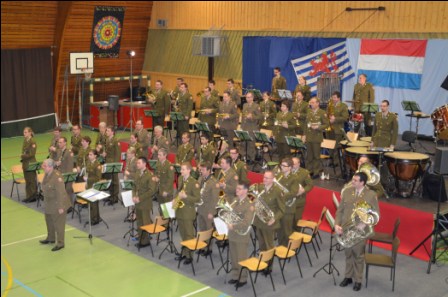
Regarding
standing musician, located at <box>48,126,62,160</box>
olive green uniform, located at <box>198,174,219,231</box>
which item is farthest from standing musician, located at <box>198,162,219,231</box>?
standing musician, located at <box>48,126,62,160</box>

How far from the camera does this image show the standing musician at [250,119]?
15.8 meters

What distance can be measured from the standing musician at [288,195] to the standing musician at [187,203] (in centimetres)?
179

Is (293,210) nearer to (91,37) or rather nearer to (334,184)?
(334,184)

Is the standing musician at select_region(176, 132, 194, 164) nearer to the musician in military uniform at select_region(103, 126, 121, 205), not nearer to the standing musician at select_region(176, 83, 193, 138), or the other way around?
the musician in military uniform at select_region(103, 126, 121, 205)

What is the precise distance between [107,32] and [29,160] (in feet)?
39.8

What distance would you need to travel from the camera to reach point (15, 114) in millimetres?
24484

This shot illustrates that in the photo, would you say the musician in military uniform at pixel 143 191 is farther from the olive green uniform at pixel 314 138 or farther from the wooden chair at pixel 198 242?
the olive green uniform at pixel 314 138

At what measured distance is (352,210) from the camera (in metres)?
9.41

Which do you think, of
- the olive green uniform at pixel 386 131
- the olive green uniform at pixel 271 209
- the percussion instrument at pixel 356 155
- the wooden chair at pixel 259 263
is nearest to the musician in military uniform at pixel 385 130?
the olive green uniform at pixel 386 131

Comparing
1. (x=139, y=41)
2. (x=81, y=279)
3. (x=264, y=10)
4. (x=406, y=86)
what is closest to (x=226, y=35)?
(x=264, y=10)

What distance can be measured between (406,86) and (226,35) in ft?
30.2

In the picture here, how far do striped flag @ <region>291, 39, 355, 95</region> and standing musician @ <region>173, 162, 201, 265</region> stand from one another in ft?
36.2

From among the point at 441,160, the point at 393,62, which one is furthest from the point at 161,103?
the point at 441,160

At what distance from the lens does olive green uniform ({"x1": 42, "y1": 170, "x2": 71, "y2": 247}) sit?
37.9 ft
